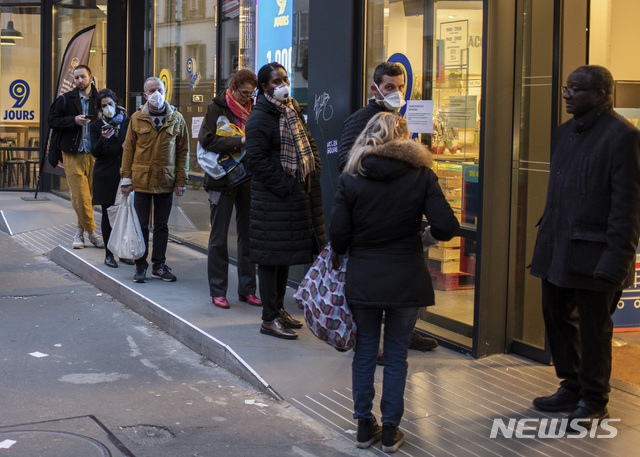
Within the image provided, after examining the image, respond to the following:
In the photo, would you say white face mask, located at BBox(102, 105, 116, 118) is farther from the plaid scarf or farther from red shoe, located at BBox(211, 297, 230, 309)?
the plaid scarf

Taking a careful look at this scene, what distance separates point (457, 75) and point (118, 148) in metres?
3.99

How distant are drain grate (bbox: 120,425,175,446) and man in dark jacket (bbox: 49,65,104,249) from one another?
5.23 meters

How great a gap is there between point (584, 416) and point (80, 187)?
6.66 m

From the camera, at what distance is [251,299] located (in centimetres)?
702

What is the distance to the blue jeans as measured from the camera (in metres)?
4.18

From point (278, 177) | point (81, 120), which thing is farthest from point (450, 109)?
point (81, 120)

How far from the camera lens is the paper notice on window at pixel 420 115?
20.2 ft

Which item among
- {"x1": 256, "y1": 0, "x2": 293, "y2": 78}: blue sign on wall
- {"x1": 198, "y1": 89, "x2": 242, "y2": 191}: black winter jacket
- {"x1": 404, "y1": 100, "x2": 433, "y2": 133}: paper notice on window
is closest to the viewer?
{"x1": 404, "y1": 100, "x2": 433, "y2": 133}: paper notice on window

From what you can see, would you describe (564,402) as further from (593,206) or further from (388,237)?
(388,237)

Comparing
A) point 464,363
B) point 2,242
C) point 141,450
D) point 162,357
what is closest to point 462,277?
point 464,363

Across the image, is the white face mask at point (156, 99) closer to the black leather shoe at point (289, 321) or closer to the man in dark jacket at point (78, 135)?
the man in dark jacket at point (78, 135)

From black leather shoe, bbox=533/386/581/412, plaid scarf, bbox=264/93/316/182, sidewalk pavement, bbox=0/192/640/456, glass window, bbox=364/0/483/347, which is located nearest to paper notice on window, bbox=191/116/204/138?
sidewalk pavement, bbox=0/192/640/456

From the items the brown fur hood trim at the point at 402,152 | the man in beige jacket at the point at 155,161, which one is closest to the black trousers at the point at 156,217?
the man in beige jacket at the point at 155,161

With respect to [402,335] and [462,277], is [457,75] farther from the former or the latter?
[402,335]
